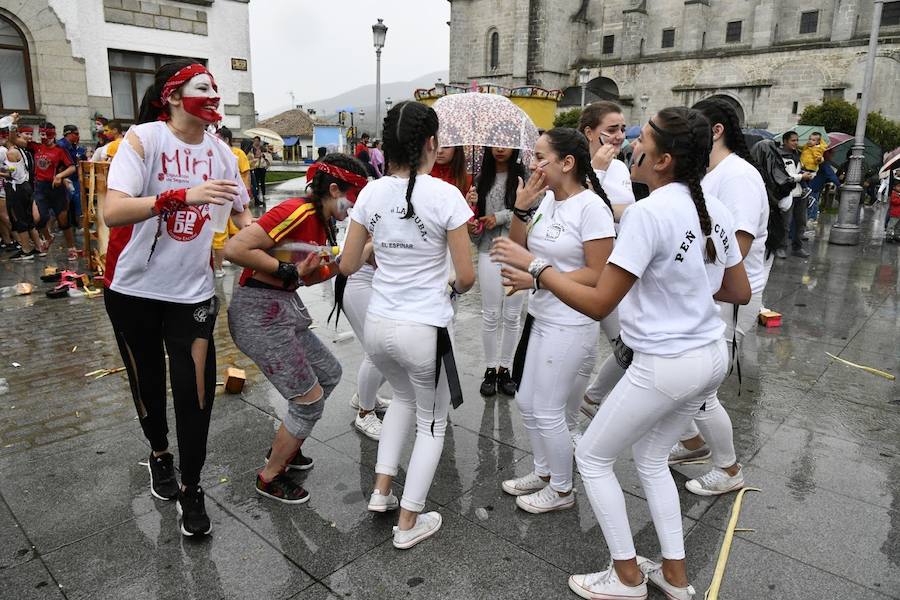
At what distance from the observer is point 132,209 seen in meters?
Result: 2.60

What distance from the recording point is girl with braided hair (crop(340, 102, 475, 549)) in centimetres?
276

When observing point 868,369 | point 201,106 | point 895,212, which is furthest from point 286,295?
point 895,212

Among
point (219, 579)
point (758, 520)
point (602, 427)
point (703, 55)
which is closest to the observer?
point (602, 427)

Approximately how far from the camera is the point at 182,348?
2.94 meters

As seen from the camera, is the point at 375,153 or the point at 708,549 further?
the point at 375,153

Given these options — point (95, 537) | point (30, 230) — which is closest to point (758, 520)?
point (95, 537)

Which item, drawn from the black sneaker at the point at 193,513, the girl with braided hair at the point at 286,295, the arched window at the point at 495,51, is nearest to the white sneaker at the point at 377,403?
the girl with braided hair at the point at 286,295

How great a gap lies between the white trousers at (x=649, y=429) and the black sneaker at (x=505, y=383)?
2226 mm

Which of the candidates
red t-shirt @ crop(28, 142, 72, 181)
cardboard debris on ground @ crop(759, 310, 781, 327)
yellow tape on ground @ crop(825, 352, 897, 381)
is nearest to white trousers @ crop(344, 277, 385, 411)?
yellow tape on ground @ crop(825, 352, 897, 381)

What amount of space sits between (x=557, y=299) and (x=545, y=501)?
107cm

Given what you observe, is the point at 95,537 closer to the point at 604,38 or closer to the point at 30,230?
the point at 30,230

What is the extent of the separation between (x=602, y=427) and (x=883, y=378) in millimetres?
4182

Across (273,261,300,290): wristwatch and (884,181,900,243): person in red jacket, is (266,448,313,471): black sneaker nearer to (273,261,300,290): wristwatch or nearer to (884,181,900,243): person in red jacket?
(273,261,300,290): wristwatch

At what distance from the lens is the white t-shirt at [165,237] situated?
281cm
